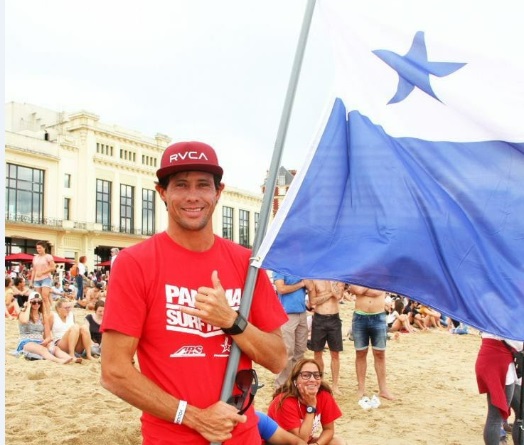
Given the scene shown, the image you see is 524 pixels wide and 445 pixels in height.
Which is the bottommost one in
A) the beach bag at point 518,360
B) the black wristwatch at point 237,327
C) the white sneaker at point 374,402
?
the white sneaker at point 374,402

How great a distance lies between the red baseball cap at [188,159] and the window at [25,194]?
141ft

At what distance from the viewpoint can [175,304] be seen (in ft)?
7.14

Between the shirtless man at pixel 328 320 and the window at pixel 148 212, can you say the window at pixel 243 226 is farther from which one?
the shirtless man at pixel 328 320

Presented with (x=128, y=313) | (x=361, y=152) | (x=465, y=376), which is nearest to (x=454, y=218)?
(x=361, y=152)

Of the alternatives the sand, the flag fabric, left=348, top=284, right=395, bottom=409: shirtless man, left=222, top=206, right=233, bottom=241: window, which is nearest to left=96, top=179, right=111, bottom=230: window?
left=222, top=206, right=233, bottom=241: window

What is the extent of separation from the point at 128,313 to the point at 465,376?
838cm

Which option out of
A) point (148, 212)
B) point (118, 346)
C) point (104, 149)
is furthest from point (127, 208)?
point (118, 346)

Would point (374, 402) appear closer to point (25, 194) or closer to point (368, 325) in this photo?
point (368, 325)

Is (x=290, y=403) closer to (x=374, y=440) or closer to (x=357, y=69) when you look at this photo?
(x=374, y=440)

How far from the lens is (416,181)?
275 centimetres

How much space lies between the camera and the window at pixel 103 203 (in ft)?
157

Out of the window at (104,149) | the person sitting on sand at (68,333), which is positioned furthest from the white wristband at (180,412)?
the window at (104,149)

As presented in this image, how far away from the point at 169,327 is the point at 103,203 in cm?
4852

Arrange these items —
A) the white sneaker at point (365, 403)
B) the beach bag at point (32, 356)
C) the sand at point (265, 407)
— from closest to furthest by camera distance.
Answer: the sand at point (265, 407)
the white sneaker at point (365, 403)
the beach bag at point (32, 356)
